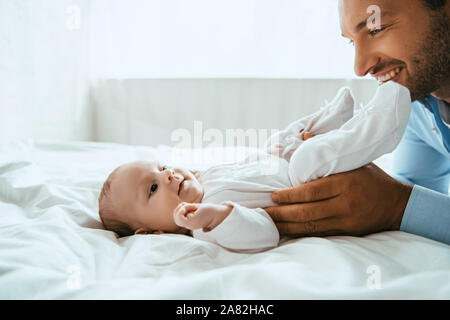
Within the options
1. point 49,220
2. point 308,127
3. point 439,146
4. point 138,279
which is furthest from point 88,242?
point 439,146

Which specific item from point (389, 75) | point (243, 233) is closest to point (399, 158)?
point (389, 75)

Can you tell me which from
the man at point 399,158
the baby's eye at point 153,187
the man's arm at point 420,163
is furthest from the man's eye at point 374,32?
the baby's eye at point 153,187

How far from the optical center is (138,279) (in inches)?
19.8

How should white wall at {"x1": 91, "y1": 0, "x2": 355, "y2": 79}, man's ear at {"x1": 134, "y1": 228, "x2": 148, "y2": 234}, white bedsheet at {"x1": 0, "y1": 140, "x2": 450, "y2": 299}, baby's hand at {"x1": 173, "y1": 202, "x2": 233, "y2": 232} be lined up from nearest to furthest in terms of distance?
white bedsheet at {"x1": 0, "y1": 140, "x2": 450, "y2": 299}
baby's hand at {"x1": 173, "y1": 202, "x2": 233, "y2": 232}
man's ear at {"x1": 134, "y1": 228, "x2": 148, "y2": 234}
white wall at {"x1": 91, "y1": 0, "x2": 355, "y2": 79}

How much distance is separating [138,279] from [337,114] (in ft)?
2.48

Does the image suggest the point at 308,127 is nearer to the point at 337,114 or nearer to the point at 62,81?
the point at 337,114

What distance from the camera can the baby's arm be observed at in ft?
2.17

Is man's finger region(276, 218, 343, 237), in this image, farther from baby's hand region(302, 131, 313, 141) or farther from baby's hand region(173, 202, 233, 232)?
baby's hand region(302, 131, 313, 141)

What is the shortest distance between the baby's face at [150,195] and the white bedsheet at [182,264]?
0.10 metres

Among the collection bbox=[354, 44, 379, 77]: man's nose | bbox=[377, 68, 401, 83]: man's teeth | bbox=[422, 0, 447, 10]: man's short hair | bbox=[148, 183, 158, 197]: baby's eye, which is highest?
bbox=[422, 0, 447, 10]: man's short hair

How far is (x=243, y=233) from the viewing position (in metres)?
0.66

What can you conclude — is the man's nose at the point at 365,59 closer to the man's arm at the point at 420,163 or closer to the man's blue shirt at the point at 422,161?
the man's blue shirt at the point at 422,161

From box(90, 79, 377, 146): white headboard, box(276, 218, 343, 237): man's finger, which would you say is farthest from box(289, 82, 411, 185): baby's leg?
box(90, 79, 377, 146): white headboard

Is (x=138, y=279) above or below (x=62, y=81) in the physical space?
below
